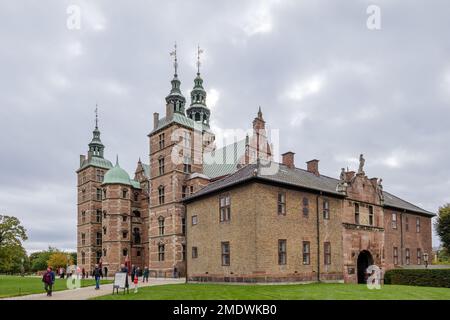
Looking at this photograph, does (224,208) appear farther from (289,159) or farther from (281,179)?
(289,159)

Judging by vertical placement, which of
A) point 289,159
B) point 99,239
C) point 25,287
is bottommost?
point 25,287

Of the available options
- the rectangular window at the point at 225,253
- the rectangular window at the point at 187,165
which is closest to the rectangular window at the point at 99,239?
the rectangular window at the point at 187,165

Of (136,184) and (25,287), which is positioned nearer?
(25,287)

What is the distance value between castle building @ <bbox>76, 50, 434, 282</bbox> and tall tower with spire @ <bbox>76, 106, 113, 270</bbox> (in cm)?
804

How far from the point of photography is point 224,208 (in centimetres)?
3209

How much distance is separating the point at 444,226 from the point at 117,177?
157ft

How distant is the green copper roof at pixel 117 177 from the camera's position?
6022 cm

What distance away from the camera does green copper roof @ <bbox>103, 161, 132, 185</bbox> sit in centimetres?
6022

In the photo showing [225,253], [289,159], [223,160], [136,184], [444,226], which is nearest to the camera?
[225,253]

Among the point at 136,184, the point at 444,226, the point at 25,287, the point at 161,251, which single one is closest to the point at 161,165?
Result: the point at 161,251

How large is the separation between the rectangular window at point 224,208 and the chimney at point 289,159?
824cm

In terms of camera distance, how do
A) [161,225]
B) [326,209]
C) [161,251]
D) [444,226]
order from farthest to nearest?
1. [444,226]
2. [161,225]
3. [161,251]
4. [326,209]

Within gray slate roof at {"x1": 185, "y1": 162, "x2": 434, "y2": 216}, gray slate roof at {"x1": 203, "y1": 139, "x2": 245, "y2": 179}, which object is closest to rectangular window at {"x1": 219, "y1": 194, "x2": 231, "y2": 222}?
gray slate roof at {"x1": 185, "y1": 162, "x2": 434, "y2": 216}
